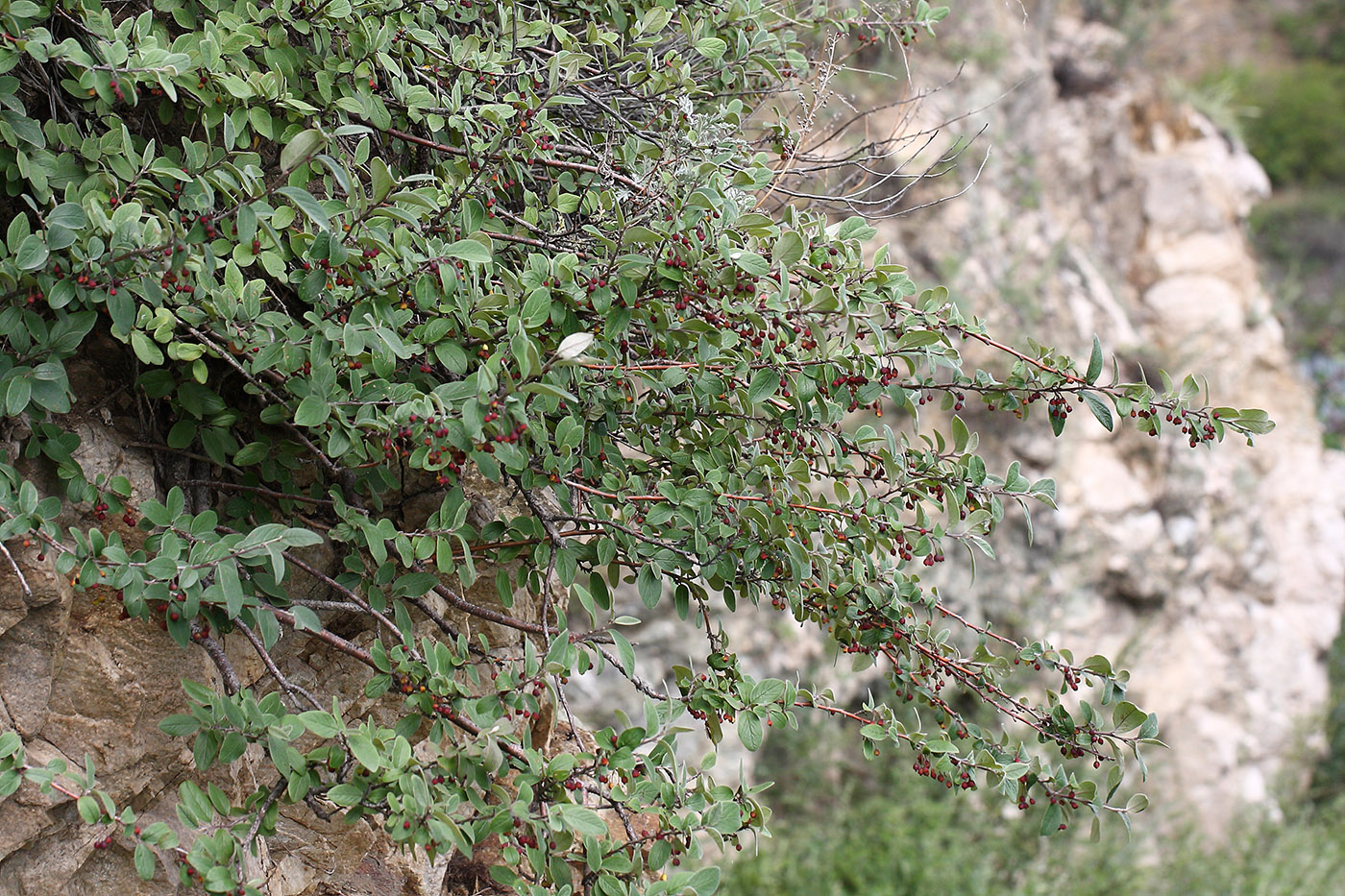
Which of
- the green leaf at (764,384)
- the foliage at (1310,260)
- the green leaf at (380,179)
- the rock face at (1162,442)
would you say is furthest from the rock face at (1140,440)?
the foliage at (1310,260)

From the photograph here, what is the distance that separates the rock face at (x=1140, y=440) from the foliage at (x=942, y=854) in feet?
1.41

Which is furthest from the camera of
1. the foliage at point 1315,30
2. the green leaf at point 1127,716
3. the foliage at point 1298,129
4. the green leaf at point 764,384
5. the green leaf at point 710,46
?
the foliage at point 1315,30

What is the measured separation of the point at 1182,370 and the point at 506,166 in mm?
5778

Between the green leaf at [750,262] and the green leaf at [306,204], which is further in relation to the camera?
the green leaf at [750,262]

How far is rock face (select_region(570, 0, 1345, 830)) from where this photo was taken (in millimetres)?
5082

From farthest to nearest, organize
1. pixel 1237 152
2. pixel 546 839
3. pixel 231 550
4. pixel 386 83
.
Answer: pixel 1237 152 < pixel 386 83 < pixel 546 839 < pixel 231 550

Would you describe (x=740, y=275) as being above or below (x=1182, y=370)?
above

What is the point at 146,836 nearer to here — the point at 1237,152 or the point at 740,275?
the point at 740,275

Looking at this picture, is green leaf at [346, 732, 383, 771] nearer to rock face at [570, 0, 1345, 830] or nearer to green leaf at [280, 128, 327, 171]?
green leaf at [280, 128, 327, 171]

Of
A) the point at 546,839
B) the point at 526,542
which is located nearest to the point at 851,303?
the point at 526,542

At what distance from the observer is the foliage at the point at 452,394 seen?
3.84 feet

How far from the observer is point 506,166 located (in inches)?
58.9

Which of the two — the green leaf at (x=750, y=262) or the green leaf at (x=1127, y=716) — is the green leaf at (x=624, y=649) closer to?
the green leaf at (x=750, y=262)

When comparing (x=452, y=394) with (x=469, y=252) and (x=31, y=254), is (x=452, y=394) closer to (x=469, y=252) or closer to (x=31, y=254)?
(x=469, y=252)
